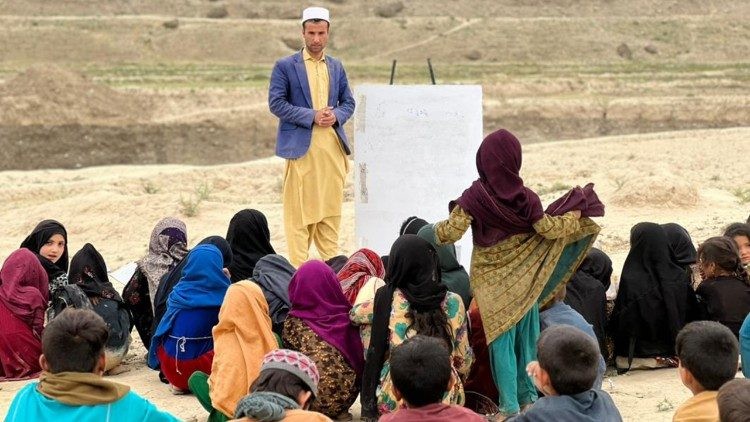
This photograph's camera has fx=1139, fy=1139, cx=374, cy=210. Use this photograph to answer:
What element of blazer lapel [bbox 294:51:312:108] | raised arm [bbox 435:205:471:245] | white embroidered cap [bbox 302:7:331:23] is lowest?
raised arm [bbox 435:205:471:245]

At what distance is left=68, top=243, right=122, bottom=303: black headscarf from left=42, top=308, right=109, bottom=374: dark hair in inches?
118

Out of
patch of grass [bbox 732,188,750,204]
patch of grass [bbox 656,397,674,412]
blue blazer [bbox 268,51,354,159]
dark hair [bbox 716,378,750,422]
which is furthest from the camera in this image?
patch of grass [bbox 732,188,750,204]

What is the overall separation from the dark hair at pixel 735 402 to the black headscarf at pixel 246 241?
13.4 feet

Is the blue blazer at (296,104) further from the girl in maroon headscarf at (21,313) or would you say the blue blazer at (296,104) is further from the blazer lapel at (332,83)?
the girl in maroon headscarf at (21,313)

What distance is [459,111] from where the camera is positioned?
8.55 metres

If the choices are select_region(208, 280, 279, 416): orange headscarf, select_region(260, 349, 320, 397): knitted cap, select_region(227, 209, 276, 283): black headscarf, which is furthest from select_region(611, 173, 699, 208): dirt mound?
select_region(260, 349, 320, 397): knitted cap

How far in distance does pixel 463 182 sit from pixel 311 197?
117cm

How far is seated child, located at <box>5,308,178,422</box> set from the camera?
12.9 feet

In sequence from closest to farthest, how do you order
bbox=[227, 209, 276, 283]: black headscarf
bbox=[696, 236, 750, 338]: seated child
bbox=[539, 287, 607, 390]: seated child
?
bbox=[539, 287, 607, 390]: seated child → bbox=[696, 236, 750, 338]: seated child → bbox=[227, 209, 276, 283]: black headscarf

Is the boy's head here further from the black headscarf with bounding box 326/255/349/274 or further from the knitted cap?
the black headscarf with bounding box 326/255/349/274

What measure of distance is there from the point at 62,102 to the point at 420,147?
65.7 feet

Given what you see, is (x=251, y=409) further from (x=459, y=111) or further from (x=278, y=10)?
(x=278, y=10)

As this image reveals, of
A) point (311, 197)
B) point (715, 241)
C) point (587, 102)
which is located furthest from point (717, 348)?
point (587, 102)

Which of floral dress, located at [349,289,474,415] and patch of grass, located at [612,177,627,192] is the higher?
floral dress, located at [349,289,474,415]
